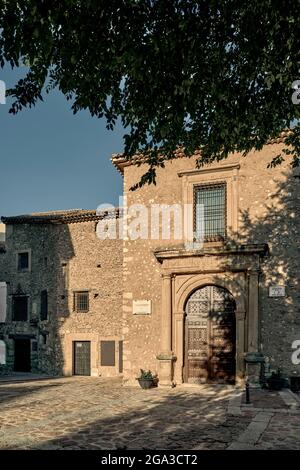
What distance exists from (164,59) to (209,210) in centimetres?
1011

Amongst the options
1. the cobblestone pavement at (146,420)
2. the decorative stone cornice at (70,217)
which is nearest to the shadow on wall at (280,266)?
the cobblestone pavement at (146,420)

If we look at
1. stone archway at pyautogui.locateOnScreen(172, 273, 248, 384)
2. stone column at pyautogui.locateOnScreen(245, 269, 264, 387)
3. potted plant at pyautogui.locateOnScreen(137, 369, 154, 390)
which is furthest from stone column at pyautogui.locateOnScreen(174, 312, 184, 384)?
stone column at pyautogui.locateOnScreen(245, 269, 264, 387)

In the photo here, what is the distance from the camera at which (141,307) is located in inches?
647

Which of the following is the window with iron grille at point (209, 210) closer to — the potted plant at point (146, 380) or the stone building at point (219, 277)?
the stone building at point (219, 277)

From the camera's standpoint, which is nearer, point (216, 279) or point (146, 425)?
point (146, 425)

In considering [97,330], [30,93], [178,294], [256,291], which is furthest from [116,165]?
[30,93]

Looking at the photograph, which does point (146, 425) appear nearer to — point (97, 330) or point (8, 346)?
point (97, 330)

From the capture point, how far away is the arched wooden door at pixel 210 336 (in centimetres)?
1542

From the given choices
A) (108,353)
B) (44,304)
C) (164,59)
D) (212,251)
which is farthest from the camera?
(44,304)

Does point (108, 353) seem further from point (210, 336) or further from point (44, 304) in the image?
point (210, 336)

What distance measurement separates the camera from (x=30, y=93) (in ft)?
23.6

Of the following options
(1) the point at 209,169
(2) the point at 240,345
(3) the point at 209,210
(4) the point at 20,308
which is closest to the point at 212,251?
(3) the point at 209,210

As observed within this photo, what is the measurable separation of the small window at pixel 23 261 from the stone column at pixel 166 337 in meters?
11.4

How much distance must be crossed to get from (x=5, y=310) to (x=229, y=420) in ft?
58.7
